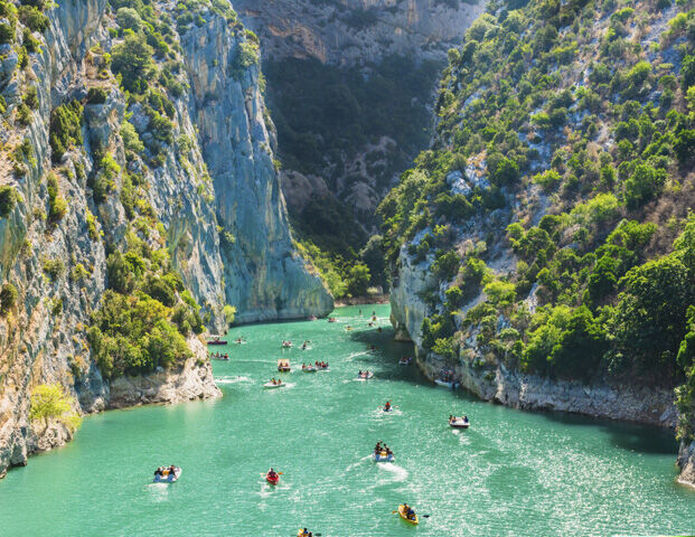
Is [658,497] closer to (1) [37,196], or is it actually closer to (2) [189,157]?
(1) [37,196]

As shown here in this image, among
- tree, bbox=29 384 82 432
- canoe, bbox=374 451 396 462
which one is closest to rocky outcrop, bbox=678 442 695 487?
canoe, bbox=374 451 396 462

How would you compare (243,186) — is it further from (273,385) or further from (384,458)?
(384,458)

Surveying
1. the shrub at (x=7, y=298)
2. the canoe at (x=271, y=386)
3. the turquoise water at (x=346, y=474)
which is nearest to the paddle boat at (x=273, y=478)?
the turquoise water at (x=346, y=474)

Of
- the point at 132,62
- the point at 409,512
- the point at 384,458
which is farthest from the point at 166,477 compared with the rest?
the point at 132,62

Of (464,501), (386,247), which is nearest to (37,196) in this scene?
(464,501)

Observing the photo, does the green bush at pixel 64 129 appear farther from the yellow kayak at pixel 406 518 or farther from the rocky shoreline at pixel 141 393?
the yellow kayak at pixel 406 518

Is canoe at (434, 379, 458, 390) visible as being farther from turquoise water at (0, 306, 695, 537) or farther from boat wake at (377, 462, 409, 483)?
boat wake at (377, 462, 409, 483)
